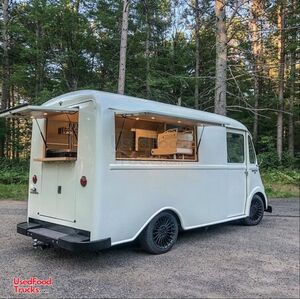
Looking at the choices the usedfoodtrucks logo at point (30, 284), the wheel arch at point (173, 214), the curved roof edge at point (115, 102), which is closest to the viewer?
A: the usedfoodtrucks logo at point (30, 284)

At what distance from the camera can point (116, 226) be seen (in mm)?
4688

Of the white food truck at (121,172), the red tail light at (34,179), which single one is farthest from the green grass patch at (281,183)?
the red tail light at (34,179)

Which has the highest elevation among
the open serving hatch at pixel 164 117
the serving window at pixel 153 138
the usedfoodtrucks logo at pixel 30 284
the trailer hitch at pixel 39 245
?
the open serving hatch at pixel 164 117

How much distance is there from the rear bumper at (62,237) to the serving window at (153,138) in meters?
1.18

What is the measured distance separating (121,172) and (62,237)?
3.80 ft

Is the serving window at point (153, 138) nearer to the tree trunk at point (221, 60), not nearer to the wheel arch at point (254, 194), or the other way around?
the wheel arch at point (254, 194)

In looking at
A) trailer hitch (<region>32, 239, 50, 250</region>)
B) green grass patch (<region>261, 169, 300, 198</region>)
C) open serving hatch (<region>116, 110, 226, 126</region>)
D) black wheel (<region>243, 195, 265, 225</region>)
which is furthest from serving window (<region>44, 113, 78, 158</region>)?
green grass patch (<region>261, 169, 300, 198</region>)

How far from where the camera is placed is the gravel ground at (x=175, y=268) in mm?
3855

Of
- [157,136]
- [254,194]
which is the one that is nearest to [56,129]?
[157,136]

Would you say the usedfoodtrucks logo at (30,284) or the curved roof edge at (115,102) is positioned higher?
the curved roof edge at (115,102)

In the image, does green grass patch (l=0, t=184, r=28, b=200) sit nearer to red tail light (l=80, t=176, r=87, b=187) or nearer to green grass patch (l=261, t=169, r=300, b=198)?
red tail light (l=80, t=176, r=87, b=187)

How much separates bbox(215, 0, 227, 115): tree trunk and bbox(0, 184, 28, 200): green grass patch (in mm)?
7049

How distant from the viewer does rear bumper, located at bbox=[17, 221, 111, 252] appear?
4330 millimetres

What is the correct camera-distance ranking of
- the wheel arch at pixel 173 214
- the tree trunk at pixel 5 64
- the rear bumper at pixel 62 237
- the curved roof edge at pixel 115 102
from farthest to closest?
the tree trunk at pixel 5 64, the wheel arch at pixel 173 214, the curved roof edge at pixel 115 102, the rear bumper at pixel 62 237
